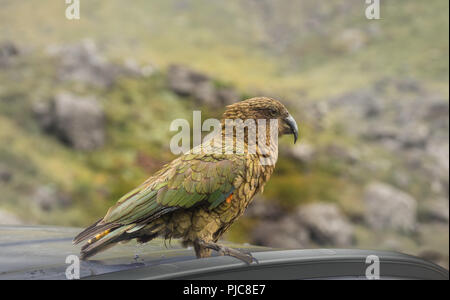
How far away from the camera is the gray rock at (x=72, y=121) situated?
53.1 feet

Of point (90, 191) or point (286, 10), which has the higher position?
point (286, 10)

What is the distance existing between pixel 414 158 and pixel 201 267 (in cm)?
1693

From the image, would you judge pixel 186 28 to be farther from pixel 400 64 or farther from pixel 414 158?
pixel 414 158

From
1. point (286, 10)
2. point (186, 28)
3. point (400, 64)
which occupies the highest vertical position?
point (286, 10)

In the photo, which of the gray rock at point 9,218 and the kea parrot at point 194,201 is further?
the gray rock at point 9,218

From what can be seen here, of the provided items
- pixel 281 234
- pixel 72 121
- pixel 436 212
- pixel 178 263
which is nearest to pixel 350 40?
pixel 436 212

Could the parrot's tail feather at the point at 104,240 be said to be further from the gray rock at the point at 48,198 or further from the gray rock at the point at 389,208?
the gray rock at the point at 389,208

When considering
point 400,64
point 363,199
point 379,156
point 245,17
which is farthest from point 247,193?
point 245,17

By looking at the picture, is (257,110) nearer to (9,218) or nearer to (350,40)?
(9,218)

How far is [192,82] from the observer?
19.6 m

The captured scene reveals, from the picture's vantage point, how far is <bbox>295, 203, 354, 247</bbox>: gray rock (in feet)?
45.2

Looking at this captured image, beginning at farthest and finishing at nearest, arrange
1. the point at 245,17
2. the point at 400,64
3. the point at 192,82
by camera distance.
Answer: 1. the point at 245,17
2. the point at 400,64
3. the point at 192,82

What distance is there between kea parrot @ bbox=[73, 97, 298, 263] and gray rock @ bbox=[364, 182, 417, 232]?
1266 centimetres

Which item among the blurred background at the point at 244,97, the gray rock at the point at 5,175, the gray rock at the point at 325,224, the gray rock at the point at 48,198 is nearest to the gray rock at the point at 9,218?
the blurred background at the point at 244,97
